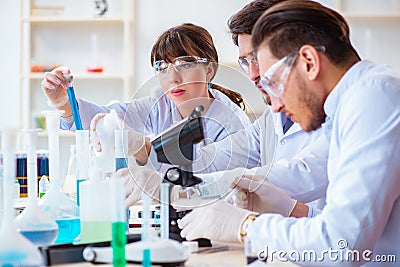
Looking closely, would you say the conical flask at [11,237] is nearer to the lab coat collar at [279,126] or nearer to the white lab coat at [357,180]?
the white lab coat at [357,180]

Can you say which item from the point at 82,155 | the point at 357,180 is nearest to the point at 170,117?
the point at 82,155

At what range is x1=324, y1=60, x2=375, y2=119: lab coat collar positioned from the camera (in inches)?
63.7

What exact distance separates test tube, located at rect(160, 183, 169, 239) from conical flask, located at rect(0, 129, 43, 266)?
365mm

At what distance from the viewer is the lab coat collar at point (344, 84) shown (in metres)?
1.62

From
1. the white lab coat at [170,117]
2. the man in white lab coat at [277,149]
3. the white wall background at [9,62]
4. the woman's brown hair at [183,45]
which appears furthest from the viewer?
the white wall background at [9,62]

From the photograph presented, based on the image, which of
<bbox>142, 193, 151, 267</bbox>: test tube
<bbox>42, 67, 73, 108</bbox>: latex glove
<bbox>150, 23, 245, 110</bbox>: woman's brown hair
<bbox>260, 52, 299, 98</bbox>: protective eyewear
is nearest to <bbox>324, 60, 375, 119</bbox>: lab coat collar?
<bbox>260, 52, 299, 98</bbox>: protective eyewear

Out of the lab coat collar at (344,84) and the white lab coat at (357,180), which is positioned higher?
the lab coat collar at (344,84)

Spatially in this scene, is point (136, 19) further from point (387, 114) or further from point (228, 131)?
point (387, 114)

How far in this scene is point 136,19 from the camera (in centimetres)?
539

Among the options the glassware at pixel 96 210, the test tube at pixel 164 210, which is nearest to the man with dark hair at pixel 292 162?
the test tube at pixel 164 210

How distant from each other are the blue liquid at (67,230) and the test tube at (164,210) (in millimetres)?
300

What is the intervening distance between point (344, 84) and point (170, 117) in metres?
0.42

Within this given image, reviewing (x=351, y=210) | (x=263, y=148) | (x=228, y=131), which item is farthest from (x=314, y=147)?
(x=351, y=210)

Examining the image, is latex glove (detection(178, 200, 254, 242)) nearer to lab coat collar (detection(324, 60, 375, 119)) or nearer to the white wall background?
lab coat collar (detection(324, 60, 375, 119))
